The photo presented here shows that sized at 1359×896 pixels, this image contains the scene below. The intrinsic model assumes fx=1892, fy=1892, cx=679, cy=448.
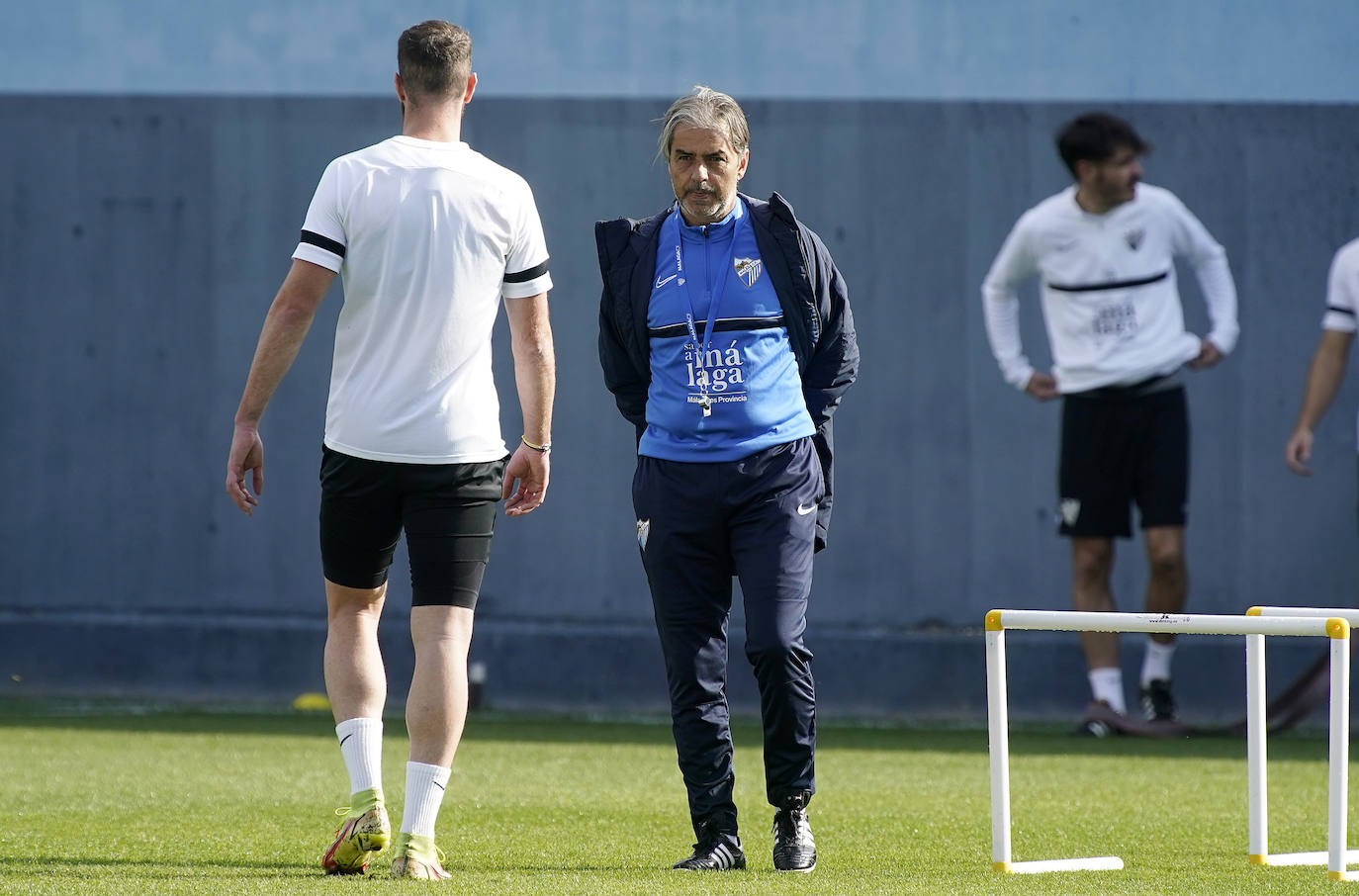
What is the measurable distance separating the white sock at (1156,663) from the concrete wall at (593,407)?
595mm

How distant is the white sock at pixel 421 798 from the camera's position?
4.18 metres

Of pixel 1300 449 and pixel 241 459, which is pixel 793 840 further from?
pixel 1300 449

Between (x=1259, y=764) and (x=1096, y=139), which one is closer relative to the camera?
(x=1259, y=764)

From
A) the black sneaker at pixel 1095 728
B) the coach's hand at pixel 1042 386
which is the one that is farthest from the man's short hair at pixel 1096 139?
the black sneaker at pixel 1095 728

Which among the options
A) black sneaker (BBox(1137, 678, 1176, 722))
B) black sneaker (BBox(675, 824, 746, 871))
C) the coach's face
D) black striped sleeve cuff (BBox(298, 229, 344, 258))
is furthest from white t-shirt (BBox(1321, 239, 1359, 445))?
black striped sleeve cuff (BBox(298, 229, 344, 258))

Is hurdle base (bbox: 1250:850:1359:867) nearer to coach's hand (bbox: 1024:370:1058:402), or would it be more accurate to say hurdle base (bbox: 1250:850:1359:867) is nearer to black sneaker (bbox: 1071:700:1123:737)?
black sneaker (bbox: 1071:700:1123:737)

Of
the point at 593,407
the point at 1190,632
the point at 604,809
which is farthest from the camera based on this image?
the point at 593,407

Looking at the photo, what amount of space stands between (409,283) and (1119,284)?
183 inches

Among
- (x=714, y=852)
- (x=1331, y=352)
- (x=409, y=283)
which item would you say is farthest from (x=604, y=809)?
(x=1331, y=352)

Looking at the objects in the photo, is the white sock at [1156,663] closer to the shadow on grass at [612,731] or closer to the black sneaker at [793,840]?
the shadow on grass at [612,731]

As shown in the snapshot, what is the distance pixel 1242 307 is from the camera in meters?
8.92

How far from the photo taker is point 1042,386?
8.38m

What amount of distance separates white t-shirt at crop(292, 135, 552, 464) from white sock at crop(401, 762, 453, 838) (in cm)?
70

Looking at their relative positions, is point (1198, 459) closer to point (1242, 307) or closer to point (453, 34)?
point (1242, 307)
